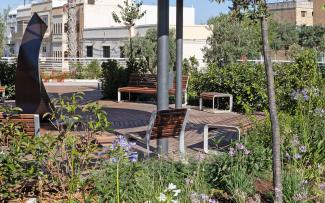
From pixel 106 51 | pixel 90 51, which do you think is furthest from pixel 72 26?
pixel 90 51

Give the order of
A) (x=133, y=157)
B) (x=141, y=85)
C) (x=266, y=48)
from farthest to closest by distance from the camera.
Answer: (x=141, y=85) → (x=266, y=48) → (x=133, y=157)

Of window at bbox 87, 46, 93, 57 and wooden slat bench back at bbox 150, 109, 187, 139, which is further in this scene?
window at bbox 87, 46, 93, 57

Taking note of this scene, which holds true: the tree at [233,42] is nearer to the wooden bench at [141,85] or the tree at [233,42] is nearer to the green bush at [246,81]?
the wooden bench at [141,85]

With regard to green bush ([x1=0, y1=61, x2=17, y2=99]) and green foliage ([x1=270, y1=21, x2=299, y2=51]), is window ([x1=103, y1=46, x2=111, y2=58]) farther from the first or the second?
green bush ([x1=0, y1=61, x2=17, y2=99])

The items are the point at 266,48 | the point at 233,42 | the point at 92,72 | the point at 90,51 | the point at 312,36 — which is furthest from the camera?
the point at 90,51

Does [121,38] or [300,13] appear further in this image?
[300,13]

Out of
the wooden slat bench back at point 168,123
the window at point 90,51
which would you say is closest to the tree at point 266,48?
the wooden slat bench back at point 168,123

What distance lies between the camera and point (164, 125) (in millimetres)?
7773

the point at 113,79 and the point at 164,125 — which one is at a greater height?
the point at 113,79

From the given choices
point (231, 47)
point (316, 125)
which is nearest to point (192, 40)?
point (231, 47)

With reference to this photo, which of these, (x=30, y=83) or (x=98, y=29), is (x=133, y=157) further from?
(x=98, y=29)

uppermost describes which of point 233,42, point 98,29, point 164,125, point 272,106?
point 98,29

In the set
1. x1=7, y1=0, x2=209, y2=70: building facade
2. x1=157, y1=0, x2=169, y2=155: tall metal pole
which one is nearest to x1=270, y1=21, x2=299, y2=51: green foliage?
x1=7, y1=0, x2=209, y2=70: building facade

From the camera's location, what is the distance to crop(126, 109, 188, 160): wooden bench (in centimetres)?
759
